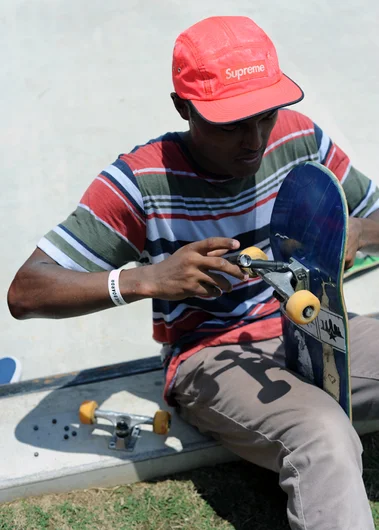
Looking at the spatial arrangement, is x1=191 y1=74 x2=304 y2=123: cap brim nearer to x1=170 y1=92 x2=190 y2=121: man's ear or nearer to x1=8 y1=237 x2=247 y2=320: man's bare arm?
x1=170 y1=92 x2=190 y2=121: man's ear

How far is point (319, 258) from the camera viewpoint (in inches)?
86.6

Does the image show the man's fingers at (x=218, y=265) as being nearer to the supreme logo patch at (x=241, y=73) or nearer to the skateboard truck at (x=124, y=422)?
the supreme logo patch at (x=241, y=73)

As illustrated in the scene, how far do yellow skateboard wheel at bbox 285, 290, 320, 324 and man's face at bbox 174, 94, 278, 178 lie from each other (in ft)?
1.87

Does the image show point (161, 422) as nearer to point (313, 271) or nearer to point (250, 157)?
point (313, 271)

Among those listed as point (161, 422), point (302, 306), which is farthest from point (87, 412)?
point (302, 306)

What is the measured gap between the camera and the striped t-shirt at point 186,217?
239cm

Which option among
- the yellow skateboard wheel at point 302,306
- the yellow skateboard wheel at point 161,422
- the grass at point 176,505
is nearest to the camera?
the yellow skateboard wheel at point 302,306

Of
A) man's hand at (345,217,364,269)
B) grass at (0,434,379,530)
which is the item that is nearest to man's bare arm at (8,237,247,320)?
man's hand at (345,217,364,269)

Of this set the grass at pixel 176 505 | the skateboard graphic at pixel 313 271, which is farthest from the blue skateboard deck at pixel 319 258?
the grass at pixel 176 505

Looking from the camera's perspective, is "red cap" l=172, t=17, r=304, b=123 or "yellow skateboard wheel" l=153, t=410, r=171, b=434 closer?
"red cap" l=172, t=17, r=304, b=123

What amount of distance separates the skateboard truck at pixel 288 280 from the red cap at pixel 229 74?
0.46 metres

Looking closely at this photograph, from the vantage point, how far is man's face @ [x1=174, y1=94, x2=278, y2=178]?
7.46 ft

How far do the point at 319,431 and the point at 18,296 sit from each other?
3.64 feet

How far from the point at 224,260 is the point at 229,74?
0.61m
